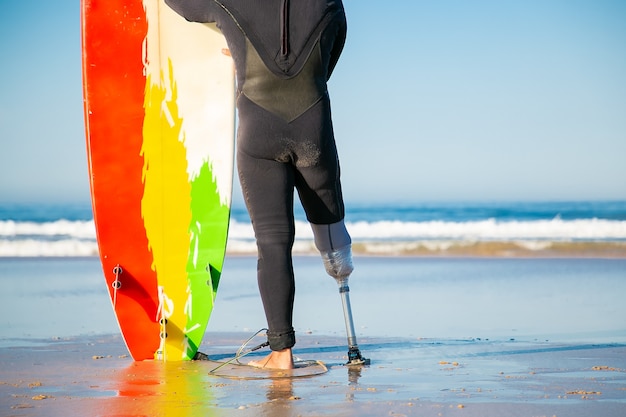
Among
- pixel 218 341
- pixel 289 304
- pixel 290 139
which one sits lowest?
pixel 218 341

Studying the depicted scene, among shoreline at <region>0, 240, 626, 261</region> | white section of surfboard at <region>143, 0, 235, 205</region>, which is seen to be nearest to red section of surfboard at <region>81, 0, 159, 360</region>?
white section of surfboard at <region>143, 0, 235, 205</region>

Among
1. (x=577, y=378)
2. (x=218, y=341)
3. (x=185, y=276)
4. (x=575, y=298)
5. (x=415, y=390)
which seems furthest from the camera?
(x=575, y=298)

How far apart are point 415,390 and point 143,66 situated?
2.06m

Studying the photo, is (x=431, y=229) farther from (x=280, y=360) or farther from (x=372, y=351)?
(x=280, y=360)

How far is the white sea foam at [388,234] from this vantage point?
36.4 feet

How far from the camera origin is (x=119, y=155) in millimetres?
4062

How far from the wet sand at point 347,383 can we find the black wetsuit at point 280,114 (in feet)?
1.48

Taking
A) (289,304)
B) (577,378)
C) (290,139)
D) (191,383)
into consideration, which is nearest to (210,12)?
(290,139)

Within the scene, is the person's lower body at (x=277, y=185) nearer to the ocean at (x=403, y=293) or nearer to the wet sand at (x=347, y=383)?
the wet sand at (x=347, y=383)

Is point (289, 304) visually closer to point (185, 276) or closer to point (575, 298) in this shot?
point (185, 276)

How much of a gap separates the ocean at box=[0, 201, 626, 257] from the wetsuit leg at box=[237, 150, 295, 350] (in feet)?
22.2

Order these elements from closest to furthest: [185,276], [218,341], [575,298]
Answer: [185,276] → [218,341] → [575,298]

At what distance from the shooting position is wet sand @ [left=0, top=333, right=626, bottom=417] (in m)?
2.73

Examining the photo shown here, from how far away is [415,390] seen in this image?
302 centimetres
